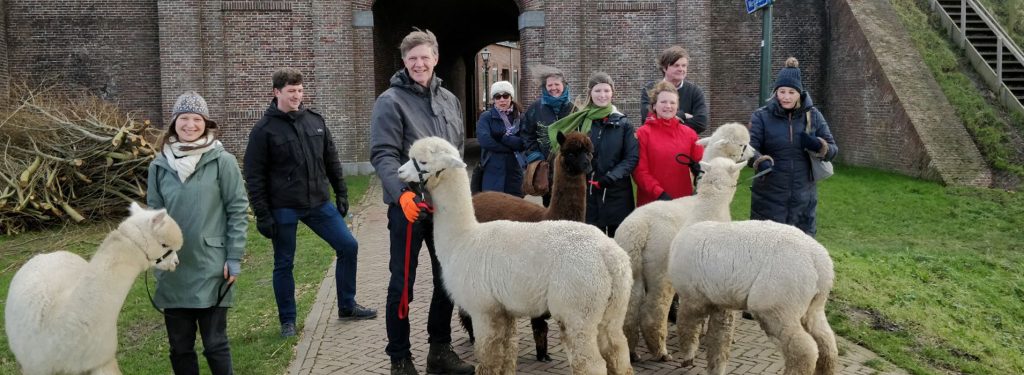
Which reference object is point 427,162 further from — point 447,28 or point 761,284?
point 447,28

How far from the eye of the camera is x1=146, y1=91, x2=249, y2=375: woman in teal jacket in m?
4.46

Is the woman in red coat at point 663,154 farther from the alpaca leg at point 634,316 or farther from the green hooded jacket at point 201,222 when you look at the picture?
the green hooded jacket at point 201,222

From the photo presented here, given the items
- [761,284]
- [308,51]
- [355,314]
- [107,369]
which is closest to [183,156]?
[107,369]

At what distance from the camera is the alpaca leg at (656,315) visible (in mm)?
5531

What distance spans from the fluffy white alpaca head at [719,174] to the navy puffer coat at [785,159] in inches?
43.4

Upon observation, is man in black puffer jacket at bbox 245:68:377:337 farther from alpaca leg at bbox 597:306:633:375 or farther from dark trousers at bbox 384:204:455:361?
alpaca leg at bbox 597:306:633:375

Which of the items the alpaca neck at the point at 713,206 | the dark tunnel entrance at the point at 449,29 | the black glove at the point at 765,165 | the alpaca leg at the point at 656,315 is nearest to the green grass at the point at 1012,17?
the dark tunnel entrance at the point at 449,29

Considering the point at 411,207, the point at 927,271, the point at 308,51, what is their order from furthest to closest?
the point at 308,51, the point at 927,271, the point at 411,207

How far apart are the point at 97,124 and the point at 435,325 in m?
10.7

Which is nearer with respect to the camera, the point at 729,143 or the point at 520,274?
the point at 520,274

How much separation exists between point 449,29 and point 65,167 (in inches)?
692

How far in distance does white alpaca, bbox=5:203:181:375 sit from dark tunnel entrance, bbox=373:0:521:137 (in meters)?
17.4

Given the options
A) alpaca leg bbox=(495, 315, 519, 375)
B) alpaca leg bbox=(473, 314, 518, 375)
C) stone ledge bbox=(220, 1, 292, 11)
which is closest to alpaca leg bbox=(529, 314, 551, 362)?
alpaca leg bbox=(495, 315, 519, 375)

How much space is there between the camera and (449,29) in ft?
A: 94.2
